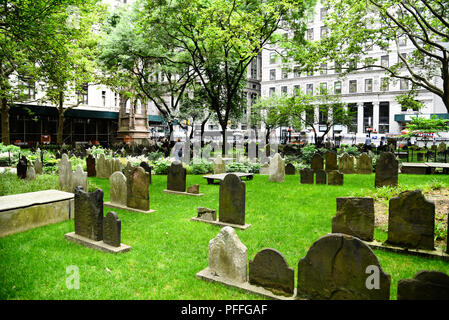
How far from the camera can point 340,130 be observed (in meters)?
54.8

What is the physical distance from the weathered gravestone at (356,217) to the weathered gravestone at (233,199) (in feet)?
6.52

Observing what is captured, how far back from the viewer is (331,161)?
15.4 m

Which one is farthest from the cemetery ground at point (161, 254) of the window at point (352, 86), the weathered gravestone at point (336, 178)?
the window at point (352, 86)

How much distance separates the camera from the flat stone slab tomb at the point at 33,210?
6102 mm

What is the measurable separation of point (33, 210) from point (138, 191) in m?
2.43

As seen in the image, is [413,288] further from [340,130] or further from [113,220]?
[340,130]

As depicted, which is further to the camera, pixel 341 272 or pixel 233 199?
pixel 233 199

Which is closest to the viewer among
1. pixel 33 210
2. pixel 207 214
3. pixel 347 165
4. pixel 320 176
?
pixel 33 210

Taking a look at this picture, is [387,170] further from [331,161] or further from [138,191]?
[138,191]

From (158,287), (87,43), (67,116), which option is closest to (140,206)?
(158,287)

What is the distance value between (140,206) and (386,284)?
6.31 m

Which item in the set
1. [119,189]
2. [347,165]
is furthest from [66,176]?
[347,165]

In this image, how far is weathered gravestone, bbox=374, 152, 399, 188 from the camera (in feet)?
33.7

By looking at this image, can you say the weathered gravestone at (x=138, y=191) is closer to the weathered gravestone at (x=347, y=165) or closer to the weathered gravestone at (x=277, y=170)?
the weathered gravestone at (x=277, y=170)
